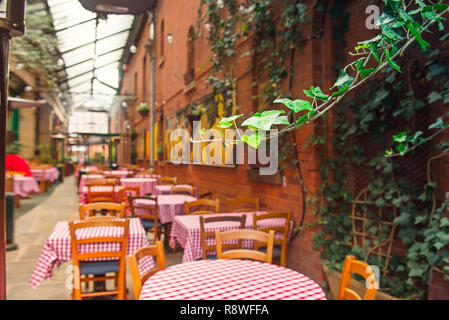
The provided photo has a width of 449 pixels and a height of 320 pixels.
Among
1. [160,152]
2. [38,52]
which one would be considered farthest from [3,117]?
[160,152]

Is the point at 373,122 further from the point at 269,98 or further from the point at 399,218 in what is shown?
the point at 269,98

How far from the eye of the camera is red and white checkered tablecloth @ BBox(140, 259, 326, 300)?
1.41 m

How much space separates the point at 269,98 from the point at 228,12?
5.31 feet

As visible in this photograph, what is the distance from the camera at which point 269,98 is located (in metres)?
3.26

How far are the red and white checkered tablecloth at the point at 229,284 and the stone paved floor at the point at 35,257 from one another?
4.97ft

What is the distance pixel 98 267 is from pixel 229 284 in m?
1.29

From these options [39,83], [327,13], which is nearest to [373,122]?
[327,13]

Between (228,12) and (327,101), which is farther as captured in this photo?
(228,12)

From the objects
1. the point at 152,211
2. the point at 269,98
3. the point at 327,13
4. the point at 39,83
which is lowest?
the point at 152,211

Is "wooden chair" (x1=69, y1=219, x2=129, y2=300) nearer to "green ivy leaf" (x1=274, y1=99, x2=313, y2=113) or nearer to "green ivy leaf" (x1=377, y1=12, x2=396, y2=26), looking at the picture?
"green ivy leaf" (x1=274, y1=99, x2=313, y2=113)

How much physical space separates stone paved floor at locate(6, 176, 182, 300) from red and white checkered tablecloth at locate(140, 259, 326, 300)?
4.97ft

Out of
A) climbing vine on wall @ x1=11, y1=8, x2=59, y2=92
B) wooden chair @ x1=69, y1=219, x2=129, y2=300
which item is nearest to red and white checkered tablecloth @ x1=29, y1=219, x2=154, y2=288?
wooden chair @ x1=69, y1=219, x2=129, y2=300

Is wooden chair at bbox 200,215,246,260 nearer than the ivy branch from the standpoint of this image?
No

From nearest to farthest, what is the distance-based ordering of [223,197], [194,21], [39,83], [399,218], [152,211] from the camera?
[399,218] < [152,211] < [223,197] < [194,21] < [39,83]
